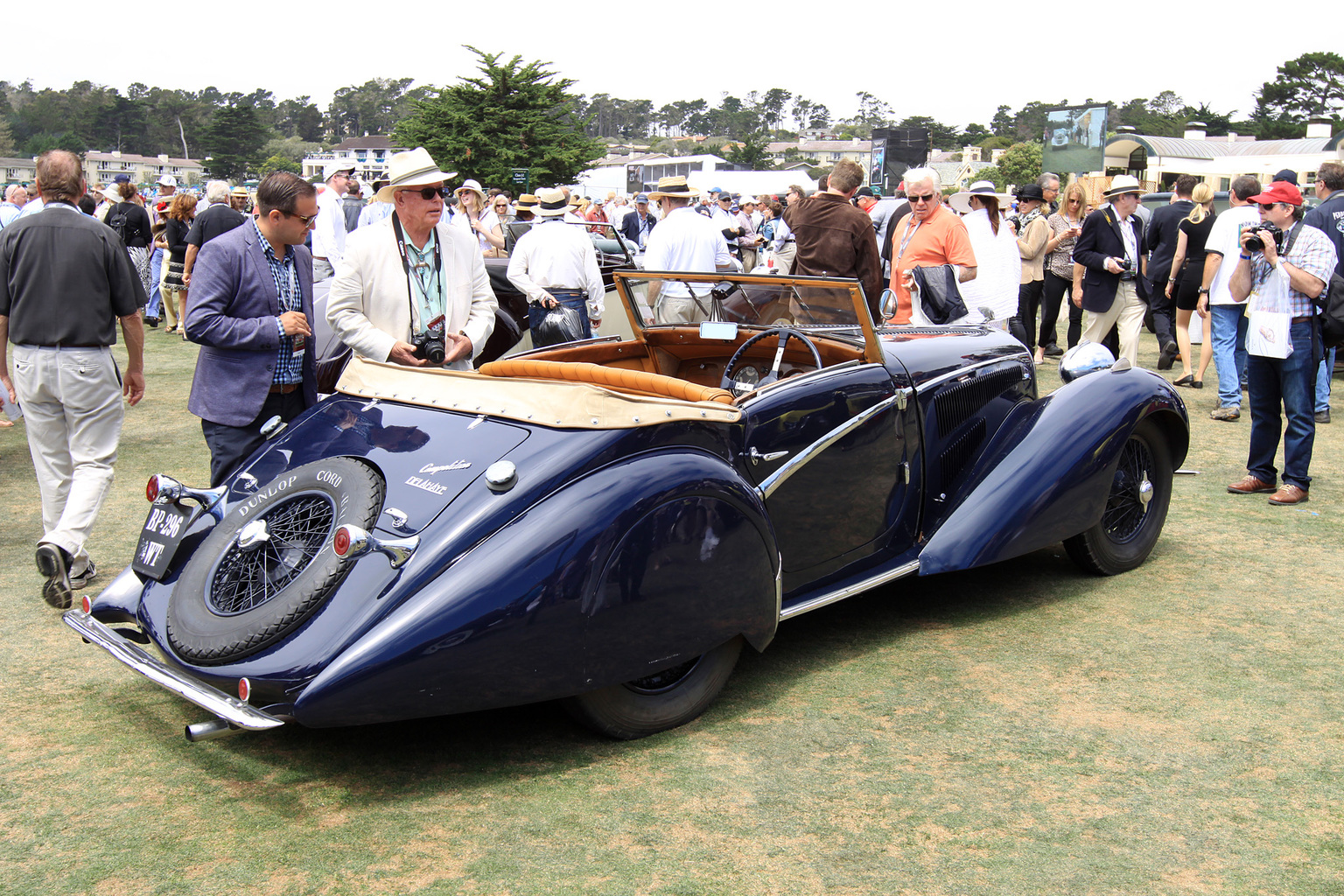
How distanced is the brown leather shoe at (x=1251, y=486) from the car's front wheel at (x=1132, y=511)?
4.88 ft

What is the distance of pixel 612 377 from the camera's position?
3854 millimetres

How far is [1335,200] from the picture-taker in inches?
314

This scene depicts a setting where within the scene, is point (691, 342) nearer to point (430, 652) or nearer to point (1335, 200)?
point (430, 652)

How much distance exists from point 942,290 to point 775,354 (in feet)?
7.84

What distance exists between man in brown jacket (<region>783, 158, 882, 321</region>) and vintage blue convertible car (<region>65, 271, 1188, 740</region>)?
2333mm

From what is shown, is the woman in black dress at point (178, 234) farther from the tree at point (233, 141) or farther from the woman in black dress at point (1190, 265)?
the tree at point (233, 141)

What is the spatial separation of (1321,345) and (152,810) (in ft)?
20.9

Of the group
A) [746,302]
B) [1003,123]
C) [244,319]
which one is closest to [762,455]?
[746,302]

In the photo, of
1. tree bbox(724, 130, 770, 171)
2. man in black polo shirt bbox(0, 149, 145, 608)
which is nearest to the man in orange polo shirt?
man in black polo shirt bbox(0, 149, 145, 608)

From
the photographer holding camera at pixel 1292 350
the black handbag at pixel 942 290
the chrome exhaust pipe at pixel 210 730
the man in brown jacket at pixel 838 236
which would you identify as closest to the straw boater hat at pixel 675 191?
the man in brown jacket at pixel 838 236

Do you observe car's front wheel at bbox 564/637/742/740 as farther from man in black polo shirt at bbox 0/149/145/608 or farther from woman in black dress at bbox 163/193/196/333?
woman in black dress at bbox 163/193/196/333

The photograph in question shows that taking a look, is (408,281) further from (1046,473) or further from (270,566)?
(1046,473)

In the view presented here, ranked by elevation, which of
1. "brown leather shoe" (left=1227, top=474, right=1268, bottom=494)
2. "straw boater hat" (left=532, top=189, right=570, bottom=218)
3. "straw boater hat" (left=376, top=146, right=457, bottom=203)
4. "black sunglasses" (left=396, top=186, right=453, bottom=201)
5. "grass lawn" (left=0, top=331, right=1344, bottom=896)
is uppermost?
"straw boater hat" (left=376, top=146, right=457, bottom=203)

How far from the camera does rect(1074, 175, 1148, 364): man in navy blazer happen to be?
8664 millimetres
